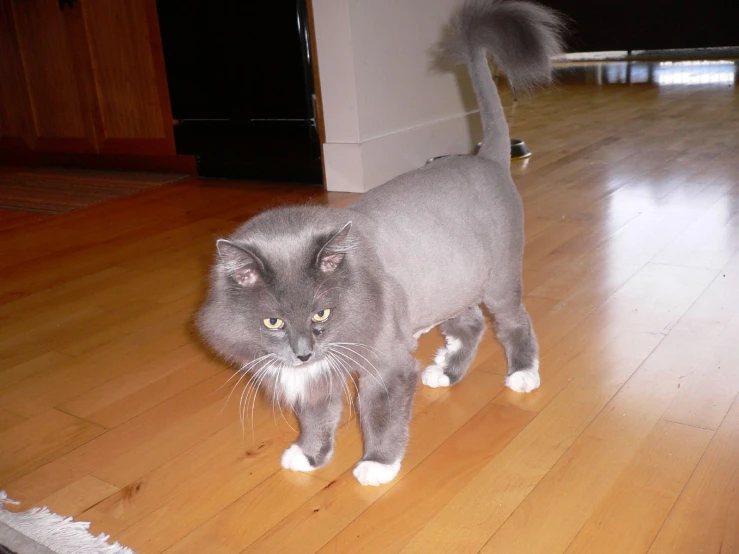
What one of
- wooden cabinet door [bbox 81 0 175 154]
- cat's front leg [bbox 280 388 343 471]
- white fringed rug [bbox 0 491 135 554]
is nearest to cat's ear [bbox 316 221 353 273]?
cat's front leg [bbox 280 388 343 471]

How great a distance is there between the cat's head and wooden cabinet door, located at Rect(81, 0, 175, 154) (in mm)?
3256

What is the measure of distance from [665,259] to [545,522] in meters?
1.48

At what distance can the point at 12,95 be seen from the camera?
4.84 meters

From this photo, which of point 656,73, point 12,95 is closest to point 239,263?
point 12,95

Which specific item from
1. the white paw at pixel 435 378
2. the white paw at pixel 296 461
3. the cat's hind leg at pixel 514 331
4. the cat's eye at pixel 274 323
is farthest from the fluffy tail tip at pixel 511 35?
the white paw at pixel 296 461

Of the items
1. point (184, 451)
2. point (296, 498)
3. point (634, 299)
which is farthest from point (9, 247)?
point (634, 299)

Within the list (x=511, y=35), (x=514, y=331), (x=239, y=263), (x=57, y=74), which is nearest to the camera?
(x=239, y=263)

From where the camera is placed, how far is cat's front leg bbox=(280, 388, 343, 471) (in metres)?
1.40

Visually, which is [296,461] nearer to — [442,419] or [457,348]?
[442,419]

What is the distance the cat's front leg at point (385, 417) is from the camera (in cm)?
129

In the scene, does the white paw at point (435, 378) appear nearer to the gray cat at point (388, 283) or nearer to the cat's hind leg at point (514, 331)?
the gray cat at point (388, 283)

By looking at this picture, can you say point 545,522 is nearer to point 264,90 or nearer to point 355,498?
point 355,498

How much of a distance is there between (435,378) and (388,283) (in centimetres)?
51

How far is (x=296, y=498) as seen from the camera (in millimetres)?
1328
